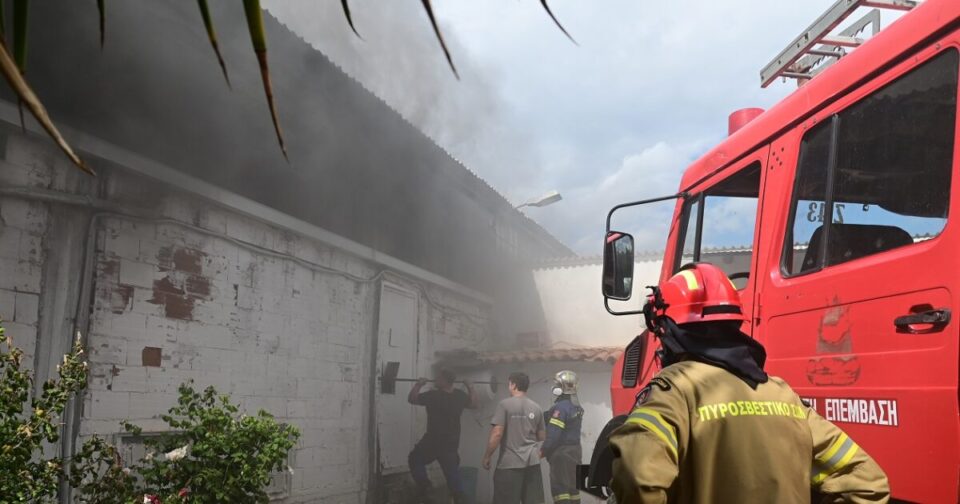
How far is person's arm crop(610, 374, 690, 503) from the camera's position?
56.6 inches

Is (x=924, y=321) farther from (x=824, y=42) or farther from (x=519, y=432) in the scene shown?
(x=519, y=432)

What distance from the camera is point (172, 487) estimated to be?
410 cm

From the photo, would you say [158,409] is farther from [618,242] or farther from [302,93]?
[618,242]

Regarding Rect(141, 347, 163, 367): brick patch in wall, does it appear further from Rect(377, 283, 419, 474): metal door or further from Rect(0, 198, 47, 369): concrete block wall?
Rect(377, 283, 419, 474): metal door

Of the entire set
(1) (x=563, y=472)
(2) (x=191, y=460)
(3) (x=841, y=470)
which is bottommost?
(1) (x=563, y=472)

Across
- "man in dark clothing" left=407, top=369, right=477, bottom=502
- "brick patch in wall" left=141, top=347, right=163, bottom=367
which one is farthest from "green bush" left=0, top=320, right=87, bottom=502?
"man in dark clothing" left=407, top=369, right=477, bottom=502

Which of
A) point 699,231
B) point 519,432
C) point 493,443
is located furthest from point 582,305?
point 699,231

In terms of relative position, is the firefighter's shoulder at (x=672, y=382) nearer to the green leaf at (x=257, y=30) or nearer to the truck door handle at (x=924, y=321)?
the truck door handle at (x=924, y=321)

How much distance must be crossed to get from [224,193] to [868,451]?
5.57m

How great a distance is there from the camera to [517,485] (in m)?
7.17

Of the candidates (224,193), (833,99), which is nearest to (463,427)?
(224,193)

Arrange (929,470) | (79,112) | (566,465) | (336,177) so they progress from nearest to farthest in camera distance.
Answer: (929,470) < (79,112) < (566,465) < (336,177)

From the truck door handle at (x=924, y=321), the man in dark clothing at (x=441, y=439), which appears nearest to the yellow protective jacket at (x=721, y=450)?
the truck door handle at (x=924, y=321)

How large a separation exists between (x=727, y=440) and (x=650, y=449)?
0.77ft
